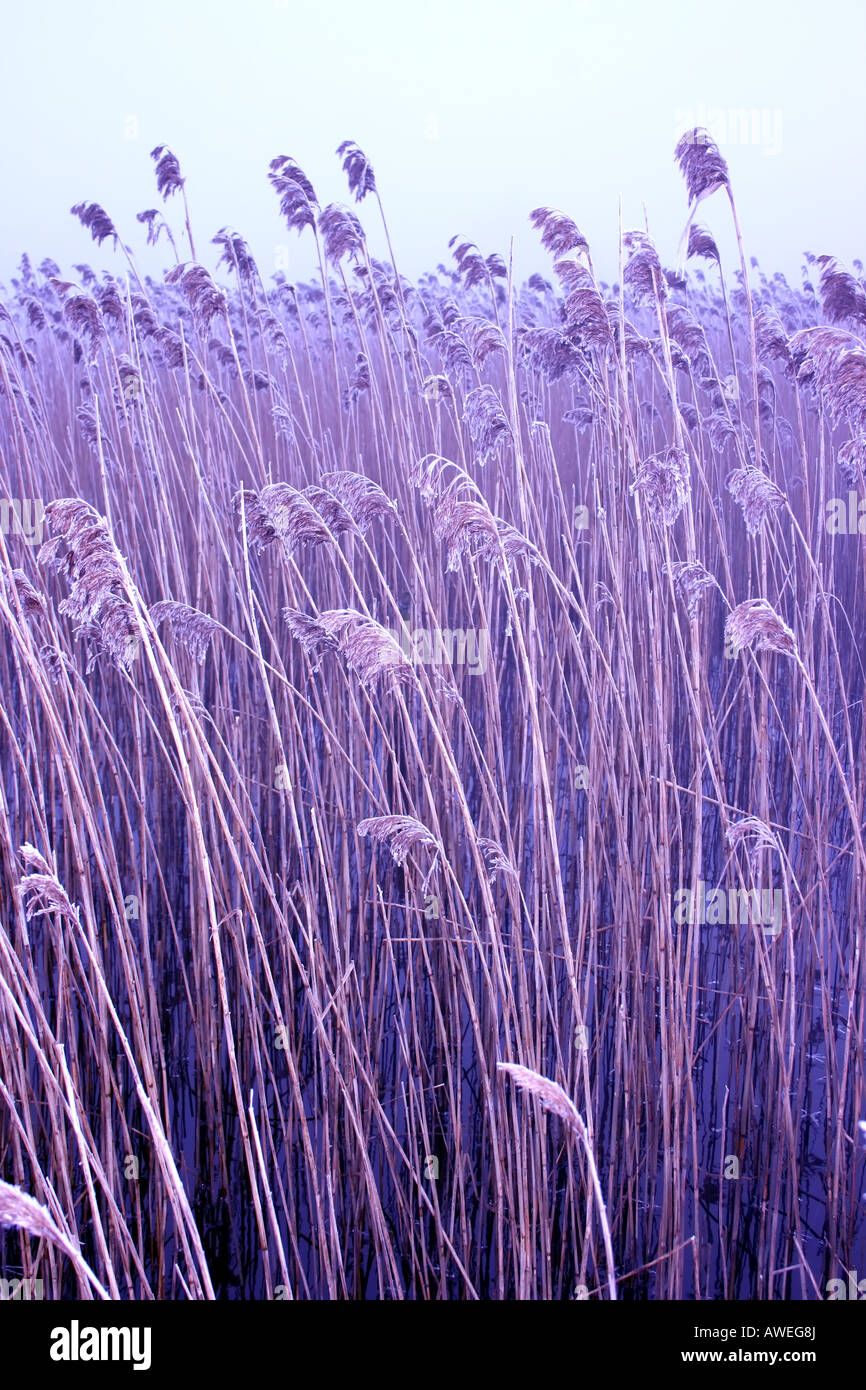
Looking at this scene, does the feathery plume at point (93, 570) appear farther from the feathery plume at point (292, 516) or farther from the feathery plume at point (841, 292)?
the feathery plume at point (841, 292)

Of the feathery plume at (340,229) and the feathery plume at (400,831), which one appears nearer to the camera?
the feathery plume at (400,831)

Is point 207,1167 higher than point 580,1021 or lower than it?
lower

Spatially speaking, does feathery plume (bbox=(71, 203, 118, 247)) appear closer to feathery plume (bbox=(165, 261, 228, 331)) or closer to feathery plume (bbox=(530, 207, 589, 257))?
feathery plume (bbox=(165, 261, 228, 331))

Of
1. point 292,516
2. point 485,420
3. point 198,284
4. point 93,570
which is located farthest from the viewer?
point 198,284

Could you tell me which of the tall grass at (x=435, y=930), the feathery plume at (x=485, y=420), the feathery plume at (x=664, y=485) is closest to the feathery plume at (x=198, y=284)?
the tall grass at (x=435, y=930)

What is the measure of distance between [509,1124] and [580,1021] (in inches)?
25.8

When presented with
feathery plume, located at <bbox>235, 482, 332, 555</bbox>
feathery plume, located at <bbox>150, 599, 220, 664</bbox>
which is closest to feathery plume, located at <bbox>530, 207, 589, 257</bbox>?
feathery plume, located at <bbox>235, 482, 332, 555</bbox>

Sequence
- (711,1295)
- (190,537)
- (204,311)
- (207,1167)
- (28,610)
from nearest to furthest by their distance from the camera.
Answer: (28,610) < (711,1295) < (207,1167) < (204,311) < (190,537)

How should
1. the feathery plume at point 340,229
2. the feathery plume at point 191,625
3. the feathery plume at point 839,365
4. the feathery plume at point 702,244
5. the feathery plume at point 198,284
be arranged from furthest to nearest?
the feathery plume at point 340,229 < the feathery plume at point 198,284 < the feathery plume at point 702,244 < the feathery plume at point 191,625 < the feathery plume at point 839,365

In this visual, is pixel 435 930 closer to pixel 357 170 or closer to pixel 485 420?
pixel 485 420

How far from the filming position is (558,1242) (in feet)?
7.36

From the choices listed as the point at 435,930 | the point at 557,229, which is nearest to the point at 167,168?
the point at 557,229
